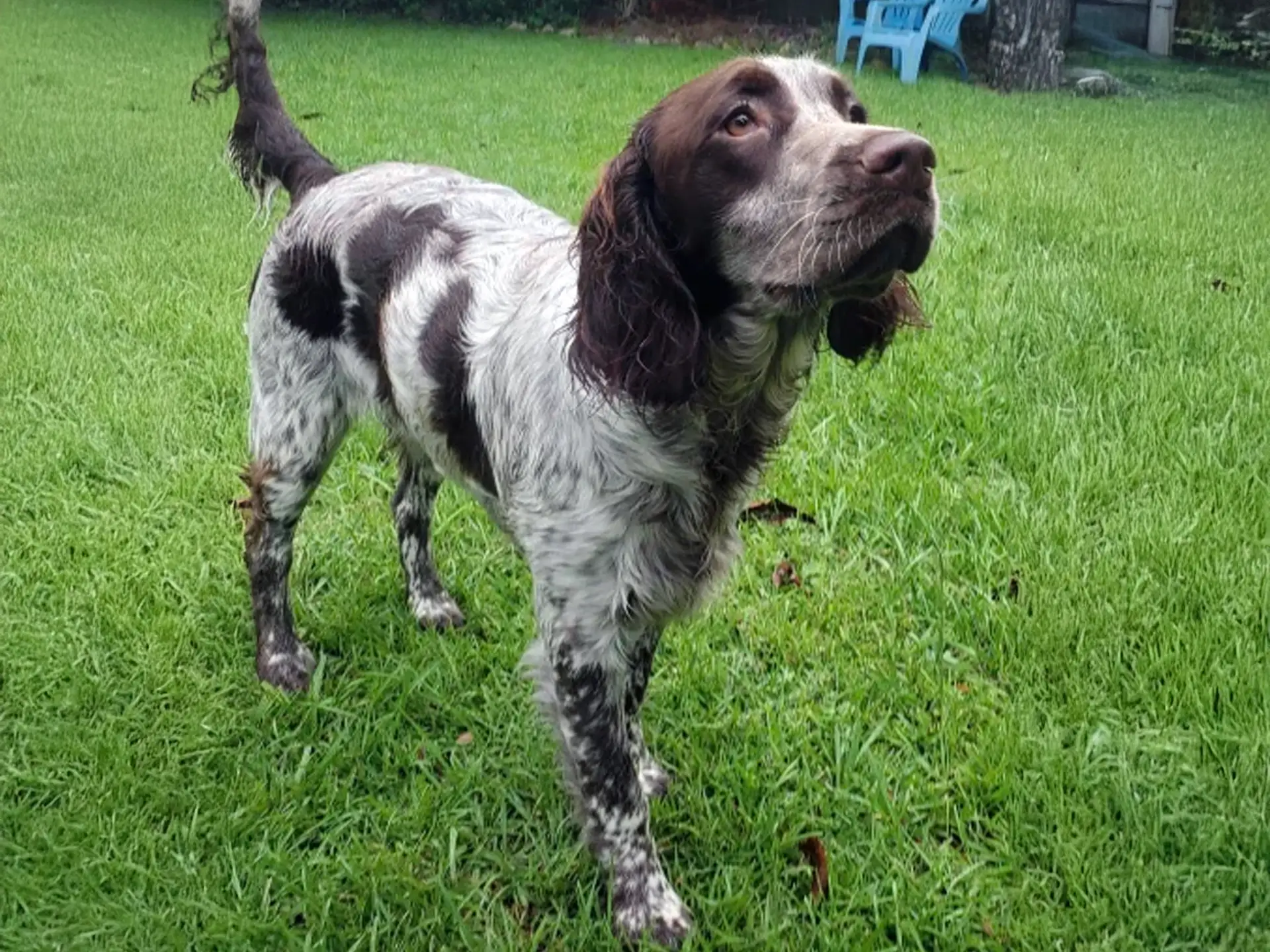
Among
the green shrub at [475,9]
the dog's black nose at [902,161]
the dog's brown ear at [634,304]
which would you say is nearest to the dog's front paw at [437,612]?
the dog's brown ear at [634,304]

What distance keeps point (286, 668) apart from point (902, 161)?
2156mm

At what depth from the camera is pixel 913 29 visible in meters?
14.1

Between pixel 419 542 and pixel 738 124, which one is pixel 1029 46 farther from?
pixel 738 124

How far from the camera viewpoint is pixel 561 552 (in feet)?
7.89

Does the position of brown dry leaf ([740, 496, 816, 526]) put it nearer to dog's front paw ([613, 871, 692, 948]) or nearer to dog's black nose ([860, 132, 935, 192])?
dog's front paw ([613, 871, 692, 948])

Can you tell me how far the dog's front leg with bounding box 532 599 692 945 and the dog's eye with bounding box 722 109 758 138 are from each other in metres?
0.96

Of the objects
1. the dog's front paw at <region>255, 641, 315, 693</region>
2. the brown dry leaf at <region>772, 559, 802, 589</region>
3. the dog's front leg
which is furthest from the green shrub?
the dog's front leg

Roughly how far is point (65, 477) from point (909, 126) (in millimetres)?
7669

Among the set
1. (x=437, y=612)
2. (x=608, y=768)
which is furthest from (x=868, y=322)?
(x=437, y=612)

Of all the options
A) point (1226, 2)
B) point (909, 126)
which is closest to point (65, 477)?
point (909, 126)

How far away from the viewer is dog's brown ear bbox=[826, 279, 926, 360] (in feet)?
8.10

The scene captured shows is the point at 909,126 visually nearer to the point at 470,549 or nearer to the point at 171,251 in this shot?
the point at 171,251

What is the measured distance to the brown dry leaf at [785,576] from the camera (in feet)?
11.5

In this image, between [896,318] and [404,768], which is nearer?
[896,318]
